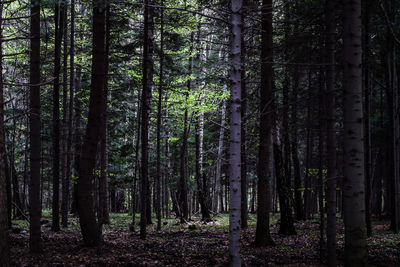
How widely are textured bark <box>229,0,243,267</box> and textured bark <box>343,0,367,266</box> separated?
1.78 metres

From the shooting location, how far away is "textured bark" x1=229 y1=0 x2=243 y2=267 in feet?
17.4

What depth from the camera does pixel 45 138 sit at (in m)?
19.5

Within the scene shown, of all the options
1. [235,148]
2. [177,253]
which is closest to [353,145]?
[235,148]

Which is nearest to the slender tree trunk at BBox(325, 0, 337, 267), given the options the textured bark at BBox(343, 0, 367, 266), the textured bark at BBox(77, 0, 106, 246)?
the textured bark at BBox(343, 0, 367, 266)

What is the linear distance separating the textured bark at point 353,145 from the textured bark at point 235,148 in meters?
1.78

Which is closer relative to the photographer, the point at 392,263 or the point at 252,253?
the point at 392,263

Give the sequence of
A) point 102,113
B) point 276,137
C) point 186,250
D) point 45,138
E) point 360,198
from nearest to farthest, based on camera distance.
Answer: point 360,198
point 102,113
point 186,250
point 276,137
point 45,138

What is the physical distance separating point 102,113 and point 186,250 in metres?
4.94

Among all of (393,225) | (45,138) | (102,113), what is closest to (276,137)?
(102,113)

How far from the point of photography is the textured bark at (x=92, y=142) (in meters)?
8.83

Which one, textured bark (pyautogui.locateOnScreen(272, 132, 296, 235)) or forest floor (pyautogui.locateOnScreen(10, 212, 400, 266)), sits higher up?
textured bark (pyautogui.locateOnScreen(272, 132, 296, 235))

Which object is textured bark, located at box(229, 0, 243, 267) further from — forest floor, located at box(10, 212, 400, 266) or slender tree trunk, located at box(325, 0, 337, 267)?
forest floor, located at box(10, 212, 400, 266)

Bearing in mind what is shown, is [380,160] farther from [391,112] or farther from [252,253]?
[252,253]

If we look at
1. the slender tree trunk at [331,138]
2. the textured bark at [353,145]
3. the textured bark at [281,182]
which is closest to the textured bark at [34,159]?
the slender tree trunk at [331,138]
